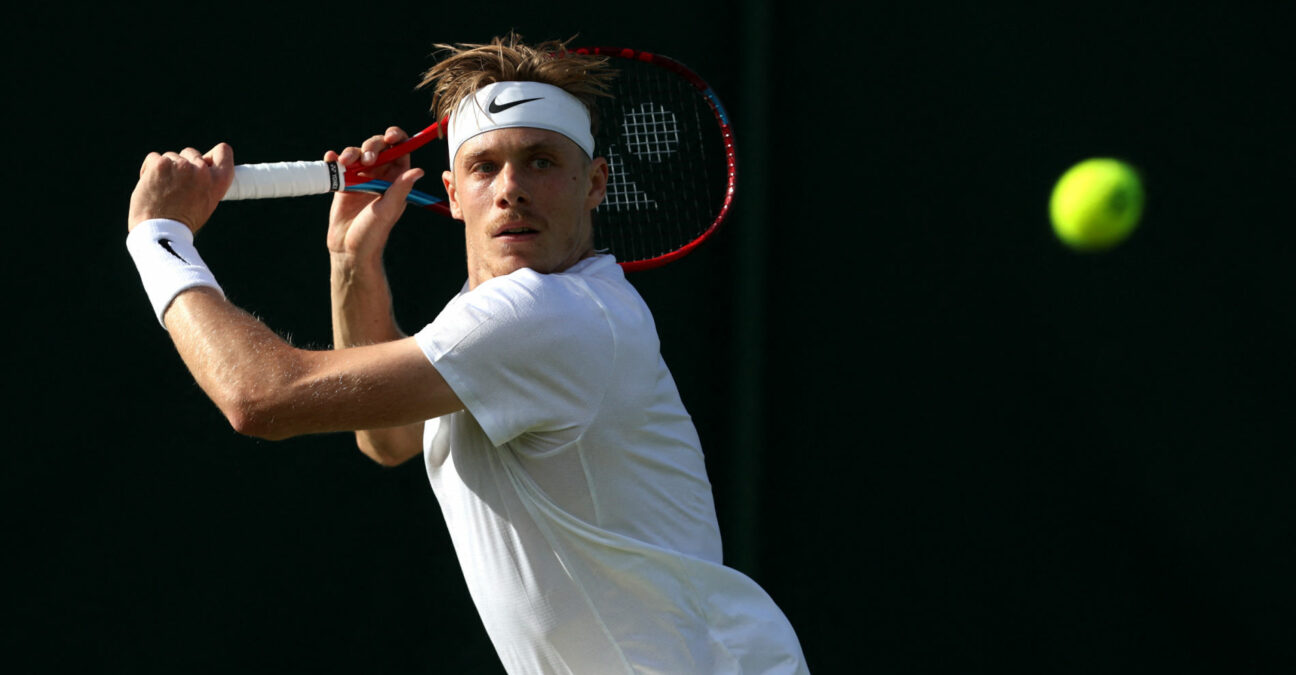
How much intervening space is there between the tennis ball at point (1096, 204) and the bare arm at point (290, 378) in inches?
85.7

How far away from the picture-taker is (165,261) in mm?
1792

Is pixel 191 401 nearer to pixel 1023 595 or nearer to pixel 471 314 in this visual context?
pixel 471 314

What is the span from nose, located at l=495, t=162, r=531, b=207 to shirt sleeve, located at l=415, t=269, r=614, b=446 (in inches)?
7.5

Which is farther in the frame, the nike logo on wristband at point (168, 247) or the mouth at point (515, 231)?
the mouth at point (515, 231)

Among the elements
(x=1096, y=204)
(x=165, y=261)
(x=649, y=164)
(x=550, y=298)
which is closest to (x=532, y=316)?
(x=550, y=298)

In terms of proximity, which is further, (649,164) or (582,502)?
(649,164)

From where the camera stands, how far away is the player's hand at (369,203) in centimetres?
229

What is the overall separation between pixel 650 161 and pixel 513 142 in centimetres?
90

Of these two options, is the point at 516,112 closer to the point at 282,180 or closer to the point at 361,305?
the point at 282,180

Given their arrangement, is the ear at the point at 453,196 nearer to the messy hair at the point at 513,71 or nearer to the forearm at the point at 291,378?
the messy hair at the point at 513,71

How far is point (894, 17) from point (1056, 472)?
1309 millimetres

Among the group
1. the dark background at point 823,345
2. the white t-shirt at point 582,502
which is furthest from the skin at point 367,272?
the dark background at point 823,345

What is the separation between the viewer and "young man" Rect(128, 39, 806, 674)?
67.7 inches

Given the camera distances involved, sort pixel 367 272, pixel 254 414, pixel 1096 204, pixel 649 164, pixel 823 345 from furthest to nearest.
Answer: pixel 823 345, pixel 1096 204, pixel 649 164, pixel 367 272, pixel 254 414
